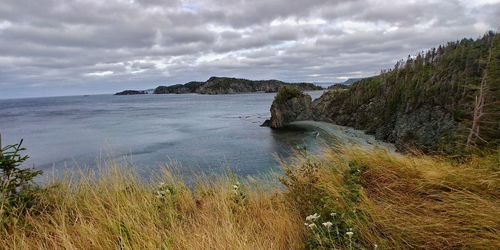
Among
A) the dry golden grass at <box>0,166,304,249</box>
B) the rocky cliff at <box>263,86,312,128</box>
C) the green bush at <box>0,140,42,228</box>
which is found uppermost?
the green bush at <box>0,140,42,228</box>

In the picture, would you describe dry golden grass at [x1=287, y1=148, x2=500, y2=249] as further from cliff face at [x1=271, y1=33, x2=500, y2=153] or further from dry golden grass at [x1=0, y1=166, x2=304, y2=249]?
cliff face at [x1=271, y1=33, x2=500, y2=153]

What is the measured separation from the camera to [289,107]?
→ 5566 cm

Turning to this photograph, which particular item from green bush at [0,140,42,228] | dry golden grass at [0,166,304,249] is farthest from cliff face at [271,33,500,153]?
green bush at [0,140,42,228]

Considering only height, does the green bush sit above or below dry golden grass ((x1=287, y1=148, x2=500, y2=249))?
above

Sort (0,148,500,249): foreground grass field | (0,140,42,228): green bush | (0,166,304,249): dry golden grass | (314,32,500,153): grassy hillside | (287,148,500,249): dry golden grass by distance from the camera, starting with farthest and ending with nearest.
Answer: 1. (314,32,500,153): grassy hillside
2. (0,140,42,228): green bush
3. (0,166,304,249): dry golden grass
4. (0,148,500,249): foreground grass field
5. (287,148,500,249): dry golden grass

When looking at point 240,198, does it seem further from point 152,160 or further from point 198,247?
point 152,160

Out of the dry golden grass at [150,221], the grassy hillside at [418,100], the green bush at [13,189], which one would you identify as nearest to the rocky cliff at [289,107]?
the grassy hillside at [418,100]

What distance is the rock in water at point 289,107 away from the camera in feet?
176

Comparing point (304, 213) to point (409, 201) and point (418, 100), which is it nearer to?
point (409, 201)

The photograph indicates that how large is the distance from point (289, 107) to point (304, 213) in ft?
168

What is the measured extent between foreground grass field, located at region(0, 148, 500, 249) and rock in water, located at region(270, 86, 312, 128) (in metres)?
47.4

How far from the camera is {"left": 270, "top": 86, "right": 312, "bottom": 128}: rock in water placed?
2111 inches

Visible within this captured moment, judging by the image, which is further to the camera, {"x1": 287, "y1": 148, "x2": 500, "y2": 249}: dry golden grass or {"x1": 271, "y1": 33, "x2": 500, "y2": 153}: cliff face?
{"x1": 271, "y1": 33, "x2": 500, "y2": 153}: cliff face

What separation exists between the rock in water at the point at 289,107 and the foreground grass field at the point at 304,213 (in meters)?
47.4
